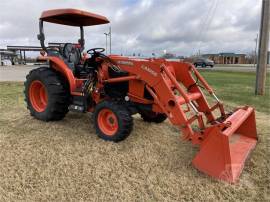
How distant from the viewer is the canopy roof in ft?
15.0

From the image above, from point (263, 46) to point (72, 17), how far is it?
6890 mm

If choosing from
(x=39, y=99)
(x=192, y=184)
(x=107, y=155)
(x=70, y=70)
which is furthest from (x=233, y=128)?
(x=39, y=99)

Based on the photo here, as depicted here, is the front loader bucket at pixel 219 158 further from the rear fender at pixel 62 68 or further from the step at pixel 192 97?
the rear fender at pixel 62 68

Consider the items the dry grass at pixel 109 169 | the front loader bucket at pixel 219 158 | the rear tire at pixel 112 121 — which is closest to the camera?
the dry grass at pixel 109 169

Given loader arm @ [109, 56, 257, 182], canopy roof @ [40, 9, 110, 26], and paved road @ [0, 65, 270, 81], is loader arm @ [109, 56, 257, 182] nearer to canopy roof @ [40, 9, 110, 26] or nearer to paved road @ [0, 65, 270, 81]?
canopy roof @ [40, 9, 110, 26]

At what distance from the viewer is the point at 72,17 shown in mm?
5211

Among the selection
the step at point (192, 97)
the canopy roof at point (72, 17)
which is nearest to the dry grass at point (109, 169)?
the step at point (192, 97)

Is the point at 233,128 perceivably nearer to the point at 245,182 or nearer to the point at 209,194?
the point at 245,182

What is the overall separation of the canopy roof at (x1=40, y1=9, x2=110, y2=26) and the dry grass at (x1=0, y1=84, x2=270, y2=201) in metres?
2.04

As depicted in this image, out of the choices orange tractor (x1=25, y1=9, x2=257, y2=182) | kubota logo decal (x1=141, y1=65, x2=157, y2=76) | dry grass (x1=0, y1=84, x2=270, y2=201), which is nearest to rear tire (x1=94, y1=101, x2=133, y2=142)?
orange tractor (x1=25, y1=9, x2=257, y2=182)

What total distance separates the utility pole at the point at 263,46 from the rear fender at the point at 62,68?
700 centimetres

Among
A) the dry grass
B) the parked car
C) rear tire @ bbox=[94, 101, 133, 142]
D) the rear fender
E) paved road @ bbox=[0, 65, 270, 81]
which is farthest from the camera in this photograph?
the parked car

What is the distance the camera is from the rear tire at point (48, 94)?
4.86m

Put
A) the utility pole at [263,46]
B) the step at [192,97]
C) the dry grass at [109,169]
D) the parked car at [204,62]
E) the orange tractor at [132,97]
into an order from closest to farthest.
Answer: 1. the dry grass at [109,169]
2. the orange tractor at [132,97]
3. the step at [192,97]
4. the utility pole at [263,46]
5. the parked car at [204,62]
